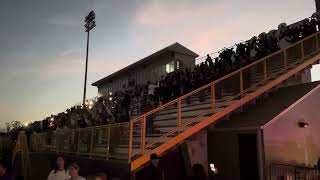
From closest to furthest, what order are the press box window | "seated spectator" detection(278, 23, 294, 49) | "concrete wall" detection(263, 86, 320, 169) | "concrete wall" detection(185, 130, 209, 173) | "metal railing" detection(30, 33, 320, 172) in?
"metal railing" detection(30, 33, 320, 172), "concrete wall" detection(263, 86, 320, 169), "concrete wall" detection(185, 130, 209, 173), "seated spectator" detection(278, 23, 294, 49), the press box window

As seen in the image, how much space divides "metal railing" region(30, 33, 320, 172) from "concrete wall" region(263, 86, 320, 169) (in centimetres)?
155

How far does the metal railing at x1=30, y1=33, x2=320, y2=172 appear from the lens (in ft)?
33.9

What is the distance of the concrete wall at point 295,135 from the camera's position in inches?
461

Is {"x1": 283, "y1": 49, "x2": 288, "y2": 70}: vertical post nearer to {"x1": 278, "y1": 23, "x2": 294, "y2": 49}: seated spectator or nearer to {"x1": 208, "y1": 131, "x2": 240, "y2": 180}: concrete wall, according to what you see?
{"x1": 278, "y1": 23, "x2": 294, "y2": 49}: seated spectator

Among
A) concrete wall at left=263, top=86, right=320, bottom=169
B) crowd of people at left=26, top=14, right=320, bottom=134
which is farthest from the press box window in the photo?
concrete wall at left=263, top=86, right=320, bottom=169

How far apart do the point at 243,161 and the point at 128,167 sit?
4.88 meters

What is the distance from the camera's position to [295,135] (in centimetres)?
1252

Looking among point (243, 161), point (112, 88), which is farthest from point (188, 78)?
point (112, 88)

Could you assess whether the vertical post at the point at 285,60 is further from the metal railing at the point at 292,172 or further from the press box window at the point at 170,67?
the press box window at the point at 170,67

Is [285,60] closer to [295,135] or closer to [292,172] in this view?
[295,135]

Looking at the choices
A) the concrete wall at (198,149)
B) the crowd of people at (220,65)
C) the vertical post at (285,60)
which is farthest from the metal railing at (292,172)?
the crowd of people at (220,65)

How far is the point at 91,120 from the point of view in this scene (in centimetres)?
2005

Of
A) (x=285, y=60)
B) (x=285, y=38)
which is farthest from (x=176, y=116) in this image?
(x=285, y=38)

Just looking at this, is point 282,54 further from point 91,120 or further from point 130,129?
point 91,120
